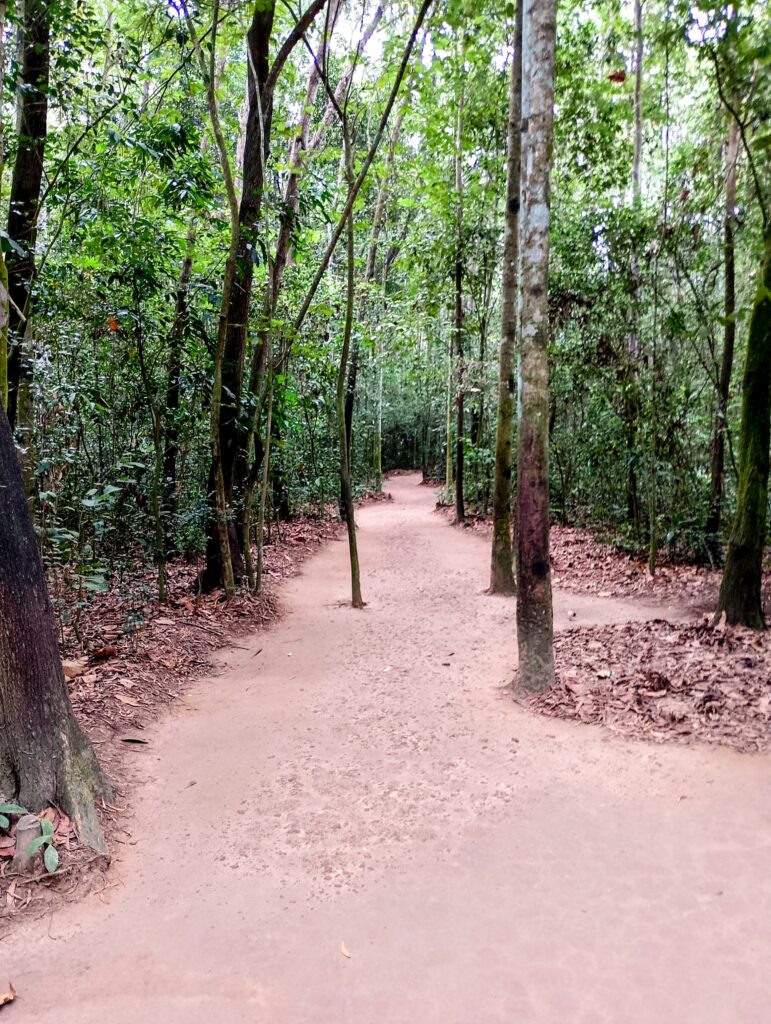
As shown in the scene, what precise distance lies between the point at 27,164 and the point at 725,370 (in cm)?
897

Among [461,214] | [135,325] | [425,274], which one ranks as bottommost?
[135,325]

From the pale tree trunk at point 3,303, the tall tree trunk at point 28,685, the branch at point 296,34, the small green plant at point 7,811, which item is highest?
the branch at point 296,34

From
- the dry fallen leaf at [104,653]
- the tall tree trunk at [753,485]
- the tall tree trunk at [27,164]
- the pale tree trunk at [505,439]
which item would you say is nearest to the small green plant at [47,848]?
the dry fallen leaf at [104,653]

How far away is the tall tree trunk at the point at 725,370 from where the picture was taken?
910 cm

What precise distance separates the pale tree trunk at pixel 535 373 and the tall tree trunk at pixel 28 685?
11.7 feet

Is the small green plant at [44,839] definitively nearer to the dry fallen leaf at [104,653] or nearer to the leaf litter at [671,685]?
the dry fallen leaf at [104,653]

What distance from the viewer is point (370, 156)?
23.8ft

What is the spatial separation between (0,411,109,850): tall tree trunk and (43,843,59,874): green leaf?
21cm

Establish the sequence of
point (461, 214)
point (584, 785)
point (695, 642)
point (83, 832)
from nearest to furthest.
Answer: point (83, 832) → point (584, 785) → point (695, 642) → point (461, 214)

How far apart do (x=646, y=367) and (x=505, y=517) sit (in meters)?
3.87

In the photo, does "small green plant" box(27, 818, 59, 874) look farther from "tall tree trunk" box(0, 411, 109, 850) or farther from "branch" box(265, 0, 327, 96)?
"branch" box(265, 0, 327, 96)

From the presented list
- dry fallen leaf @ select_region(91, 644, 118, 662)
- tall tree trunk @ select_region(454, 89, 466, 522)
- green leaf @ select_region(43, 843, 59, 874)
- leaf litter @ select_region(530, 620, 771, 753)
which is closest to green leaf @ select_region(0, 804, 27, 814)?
green leaf @ select_region(43, 843, 59, 874)

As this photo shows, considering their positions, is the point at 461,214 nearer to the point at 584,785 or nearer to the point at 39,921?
the point at 584,785

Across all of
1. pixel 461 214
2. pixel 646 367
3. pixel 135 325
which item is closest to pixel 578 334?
pixel 646 367
